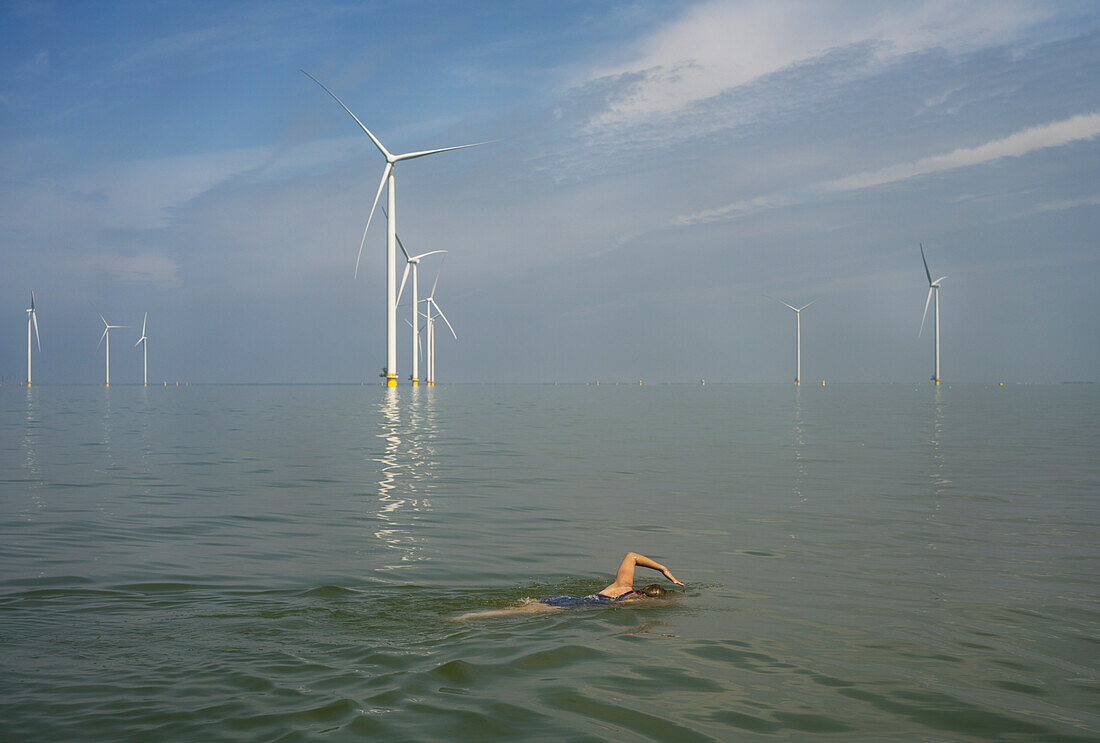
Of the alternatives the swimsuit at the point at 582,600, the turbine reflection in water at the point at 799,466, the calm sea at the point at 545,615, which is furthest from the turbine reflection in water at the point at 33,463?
the turbine reflection in water at the point at 799,466

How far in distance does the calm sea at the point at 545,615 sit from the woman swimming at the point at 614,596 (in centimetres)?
21

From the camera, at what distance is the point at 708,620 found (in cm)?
1021

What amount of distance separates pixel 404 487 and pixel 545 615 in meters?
12.6

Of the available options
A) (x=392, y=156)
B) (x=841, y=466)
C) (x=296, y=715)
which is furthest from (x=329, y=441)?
(x=392, y=156)

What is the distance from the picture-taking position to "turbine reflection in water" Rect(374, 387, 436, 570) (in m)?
15.2

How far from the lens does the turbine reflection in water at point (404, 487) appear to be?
1521cm

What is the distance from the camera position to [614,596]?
428 inches

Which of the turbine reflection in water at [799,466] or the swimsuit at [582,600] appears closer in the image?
the swimsuit at [582,600]

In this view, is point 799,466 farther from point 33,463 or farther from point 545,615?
point 33,463

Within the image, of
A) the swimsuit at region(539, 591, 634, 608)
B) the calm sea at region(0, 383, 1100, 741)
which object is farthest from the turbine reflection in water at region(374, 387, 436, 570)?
the swimsuit at region(539, 591, 634, 608)

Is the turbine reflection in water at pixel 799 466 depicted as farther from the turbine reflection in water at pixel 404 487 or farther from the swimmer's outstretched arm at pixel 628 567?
the swimmer's outstretched arm at pixel 628 567

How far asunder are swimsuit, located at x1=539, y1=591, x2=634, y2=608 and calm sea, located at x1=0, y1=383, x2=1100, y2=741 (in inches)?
6.6

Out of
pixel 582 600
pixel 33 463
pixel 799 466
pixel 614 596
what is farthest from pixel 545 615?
pixel 33 463

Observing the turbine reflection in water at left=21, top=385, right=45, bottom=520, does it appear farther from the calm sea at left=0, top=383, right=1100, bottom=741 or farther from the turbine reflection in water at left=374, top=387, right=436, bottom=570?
the turbine reflection in water at left=374, top=387, right=436, bottom=570
